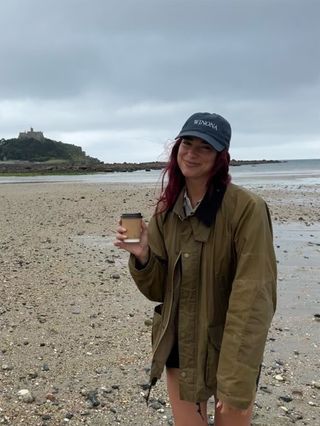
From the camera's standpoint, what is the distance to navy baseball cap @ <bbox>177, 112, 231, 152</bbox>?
2867 mm

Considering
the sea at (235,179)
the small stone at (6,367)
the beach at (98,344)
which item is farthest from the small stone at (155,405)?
the sea at (235,179)

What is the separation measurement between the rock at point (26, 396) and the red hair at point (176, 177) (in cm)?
267

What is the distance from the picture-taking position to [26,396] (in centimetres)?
481

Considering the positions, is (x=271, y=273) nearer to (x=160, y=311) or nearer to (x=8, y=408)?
(x=160, y=311)

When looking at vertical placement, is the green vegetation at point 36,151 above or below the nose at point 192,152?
above

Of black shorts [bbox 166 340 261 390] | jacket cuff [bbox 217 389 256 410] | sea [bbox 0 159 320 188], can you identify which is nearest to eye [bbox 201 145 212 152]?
black shorts [bbox 166 340 261 390]

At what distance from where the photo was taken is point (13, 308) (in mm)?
7531

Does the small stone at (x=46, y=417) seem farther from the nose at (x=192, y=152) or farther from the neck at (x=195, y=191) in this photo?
the nose at (x=192, y=152)

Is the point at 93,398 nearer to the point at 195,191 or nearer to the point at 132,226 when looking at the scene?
the point at 132,226

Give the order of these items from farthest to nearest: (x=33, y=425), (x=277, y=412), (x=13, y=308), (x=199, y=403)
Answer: (x=13, y=308) < (x=277, y=412) < (x=33, y=425) < (x=199, y=403)

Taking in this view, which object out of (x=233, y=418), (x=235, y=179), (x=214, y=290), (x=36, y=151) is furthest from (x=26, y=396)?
(x=36, y=151)

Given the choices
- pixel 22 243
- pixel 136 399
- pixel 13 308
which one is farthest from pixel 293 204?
pixel 136 399

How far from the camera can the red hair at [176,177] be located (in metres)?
2.98

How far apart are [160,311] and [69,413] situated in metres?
1.98
